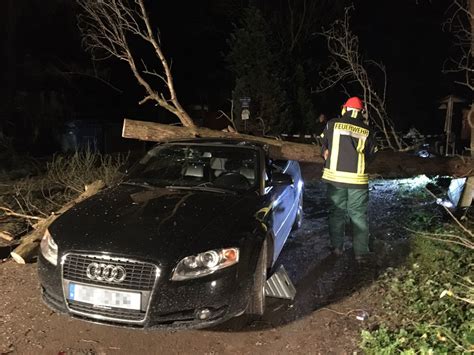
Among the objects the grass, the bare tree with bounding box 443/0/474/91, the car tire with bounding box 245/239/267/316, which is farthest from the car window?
the bare tree with bounding box 443/0/474/91

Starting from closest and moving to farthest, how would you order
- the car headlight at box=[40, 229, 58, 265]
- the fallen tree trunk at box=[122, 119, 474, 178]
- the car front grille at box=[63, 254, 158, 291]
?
the car front grille at box=[63, 254, 158, 291]
the car headlight at box=[40, 229, 58, 265]
the fallen tree trunk at box=[122, 119, 474, 178]

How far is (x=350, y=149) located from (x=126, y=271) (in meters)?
2.99

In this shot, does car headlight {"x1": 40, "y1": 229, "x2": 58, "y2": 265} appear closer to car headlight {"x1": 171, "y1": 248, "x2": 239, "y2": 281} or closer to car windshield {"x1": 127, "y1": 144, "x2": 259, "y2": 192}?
car headlight {"x1": 171, "y1": 248, "x2": 239, "y2": 281}

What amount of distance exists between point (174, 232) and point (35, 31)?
19.1 m

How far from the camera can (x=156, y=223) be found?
3.81m

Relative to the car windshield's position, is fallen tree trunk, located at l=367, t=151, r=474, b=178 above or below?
below

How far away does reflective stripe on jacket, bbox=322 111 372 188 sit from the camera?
541 cm

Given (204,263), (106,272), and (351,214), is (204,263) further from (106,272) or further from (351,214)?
(351,214)

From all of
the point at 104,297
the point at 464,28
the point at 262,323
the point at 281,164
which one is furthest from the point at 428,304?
the point at 464,28

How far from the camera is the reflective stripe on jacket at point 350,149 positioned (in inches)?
213

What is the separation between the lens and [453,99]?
55.5 feet

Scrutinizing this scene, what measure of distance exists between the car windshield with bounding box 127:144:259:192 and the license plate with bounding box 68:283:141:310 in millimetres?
1498

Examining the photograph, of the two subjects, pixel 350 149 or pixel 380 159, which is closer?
pixel 350 149

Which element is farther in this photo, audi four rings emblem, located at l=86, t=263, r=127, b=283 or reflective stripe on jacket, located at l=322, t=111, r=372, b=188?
reflective stripe on jacket, located at l=322, t=111, r=372, b=188
